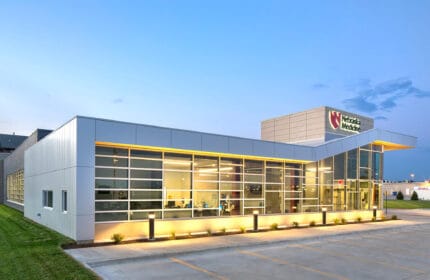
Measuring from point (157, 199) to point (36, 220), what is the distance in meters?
9.99

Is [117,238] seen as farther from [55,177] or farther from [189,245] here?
[55,177]

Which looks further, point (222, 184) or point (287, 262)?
point (222, 184)

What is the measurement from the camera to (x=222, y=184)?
18828 mm

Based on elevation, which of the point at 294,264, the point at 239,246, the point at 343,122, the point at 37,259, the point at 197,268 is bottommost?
the point at 239,246

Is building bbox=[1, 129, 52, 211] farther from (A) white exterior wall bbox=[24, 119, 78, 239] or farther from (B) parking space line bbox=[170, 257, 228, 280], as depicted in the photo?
(B) parking space line bbox=[170, 257, 228, 280]

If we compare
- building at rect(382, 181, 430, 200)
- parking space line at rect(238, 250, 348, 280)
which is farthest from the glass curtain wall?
building at rect(382, 181, 430, 200)

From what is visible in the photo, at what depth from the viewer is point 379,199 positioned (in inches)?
1088

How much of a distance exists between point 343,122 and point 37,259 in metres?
23.1

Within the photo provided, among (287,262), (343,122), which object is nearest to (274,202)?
(287,262)

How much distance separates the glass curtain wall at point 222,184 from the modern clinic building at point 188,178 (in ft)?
0.15

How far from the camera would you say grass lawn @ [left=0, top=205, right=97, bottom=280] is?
927cm

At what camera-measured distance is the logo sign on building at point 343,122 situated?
26.6 meters

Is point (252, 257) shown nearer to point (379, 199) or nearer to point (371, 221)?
point (371, 221)

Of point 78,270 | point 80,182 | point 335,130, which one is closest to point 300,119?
point 335,130
